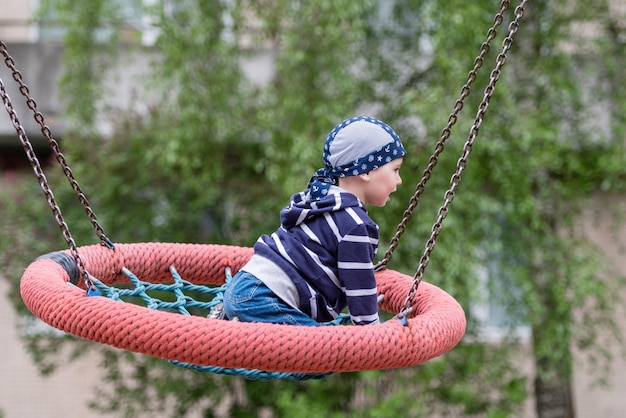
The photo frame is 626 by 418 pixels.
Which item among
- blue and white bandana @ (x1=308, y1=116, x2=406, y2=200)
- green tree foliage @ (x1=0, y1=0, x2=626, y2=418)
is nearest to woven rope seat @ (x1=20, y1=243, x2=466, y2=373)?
blue and white bandana @ (x1=308, y1=116, x2=406, y2=200)

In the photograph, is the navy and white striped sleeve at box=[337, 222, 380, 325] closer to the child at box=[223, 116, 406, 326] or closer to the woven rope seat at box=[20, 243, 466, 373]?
the child at box=[223, 116, 406, 326]

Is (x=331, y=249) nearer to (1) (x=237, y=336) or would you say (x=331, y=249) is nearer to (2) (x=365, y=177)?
(2) (x=365, y=177)

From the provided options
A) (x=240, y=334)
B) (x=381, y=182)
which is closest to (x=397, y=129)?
(x=381, y=182)

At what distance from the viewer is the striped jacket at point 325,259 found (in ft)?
7.75

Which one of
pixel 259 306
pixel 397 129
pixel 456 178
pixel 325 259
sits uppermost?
pixel 397 129

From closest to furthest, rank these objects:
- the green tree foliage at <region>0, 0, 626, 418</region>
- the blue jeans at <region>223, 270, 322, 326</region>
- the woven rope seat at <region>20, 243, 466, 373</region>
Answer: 1. the woven rope seat at <region>20, 243, 466, 373</region>
2. the blue jeans at <region>223, 270, 322, 326</region>
3. the green tree foliage at <region>0, 0, 626, 418</region>

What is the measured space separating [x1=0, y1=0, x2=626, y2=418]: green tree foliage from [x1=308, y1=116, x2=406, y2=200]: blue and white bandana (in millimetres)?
3032

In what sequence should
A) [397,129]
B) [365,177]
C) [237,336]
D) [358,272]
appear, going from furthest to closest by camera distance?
[397,129], [365,177], [358,272], [237,336]

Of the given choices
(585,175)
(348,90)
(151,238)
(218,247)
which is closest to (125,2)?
(151,238)

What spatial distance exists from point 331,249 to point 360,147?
0.28 m

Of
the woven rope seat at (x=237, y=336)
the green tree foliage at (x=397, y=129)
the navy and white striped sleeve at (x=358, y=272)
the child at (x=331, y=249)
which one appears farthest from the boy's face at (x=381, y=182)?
the green tree foliage at (x=397, y=129)

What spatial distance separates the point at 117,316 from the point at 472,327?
5.05 meters

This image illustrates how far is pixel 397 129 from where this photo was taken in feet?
20.8

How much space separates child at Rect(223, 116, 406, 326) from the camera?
93.3 inches
